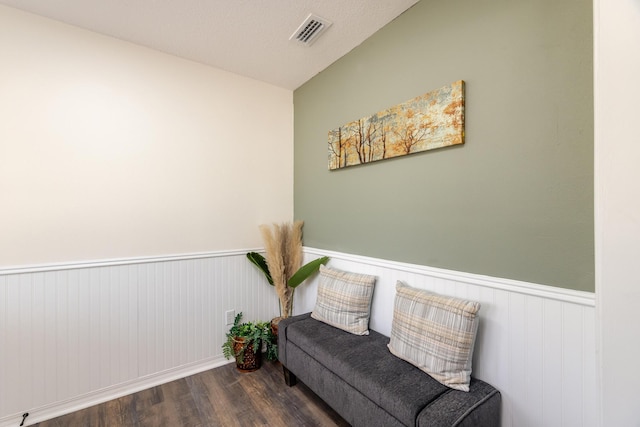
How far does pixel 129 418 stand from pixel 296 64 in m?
3.10

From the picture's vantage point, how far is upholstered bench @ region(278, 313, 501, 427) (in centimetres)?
119

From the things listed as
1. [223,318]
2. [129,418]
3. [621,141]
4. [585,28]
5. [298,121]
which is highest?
[298,121]

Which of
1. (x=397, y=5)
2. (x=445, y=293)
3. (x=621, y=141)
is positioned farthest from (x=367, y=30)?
(x=445, y=293)

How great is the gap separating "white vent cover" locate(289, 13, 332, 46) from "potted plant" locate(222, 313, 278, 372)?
2.53 meters

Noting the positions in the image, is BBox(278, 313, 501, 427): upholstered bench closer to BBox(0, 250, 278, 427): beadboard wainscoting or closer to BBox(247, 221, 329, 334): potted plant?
BBox(247, 221, 329, 334): potted plant

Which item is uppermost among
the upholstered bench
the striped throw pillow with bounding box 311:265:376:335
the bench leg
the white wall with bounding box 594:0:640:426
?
the white wall with bounding box 594:0:640:426

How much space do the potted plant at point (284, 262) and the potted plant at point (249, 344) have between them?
119 millimetres

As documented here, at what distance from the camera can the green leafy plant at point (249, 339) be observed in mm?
2326

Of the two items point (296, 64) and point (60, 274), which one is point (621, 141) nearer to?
point (296, 64)

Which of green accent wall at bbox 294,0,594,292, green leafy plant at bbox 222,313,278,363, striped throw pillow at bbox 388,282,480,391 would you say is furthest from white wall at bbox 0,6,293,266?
striped throw pillow at bbox 388,282,480,391

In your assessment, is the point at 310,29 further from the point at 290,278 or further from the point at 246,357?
the point at 246,357

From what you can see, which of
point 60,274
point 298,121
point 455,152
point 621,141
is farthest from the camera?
point 298,121

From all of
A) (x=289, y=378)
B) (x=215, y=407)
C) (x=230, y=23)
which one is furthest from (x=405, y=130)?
(x=215, y=407)

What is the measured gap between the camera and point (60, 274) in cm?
189
